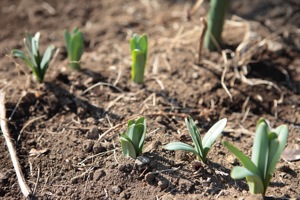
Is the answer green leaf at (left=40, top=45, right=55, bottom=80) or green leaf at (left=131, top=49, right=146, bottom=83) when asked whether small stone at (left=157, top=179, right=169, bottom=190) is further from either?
green leaf at (left=40, top=45, right=55, bottom=80)

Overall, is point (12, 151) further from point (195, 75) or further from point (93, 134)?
point (195, 75)

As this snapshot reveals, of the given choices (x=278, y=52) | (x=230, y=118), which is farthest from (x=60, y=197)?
(x=278, y=52)

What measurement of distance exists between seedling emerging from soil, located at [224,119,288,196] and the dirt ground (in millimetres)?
140

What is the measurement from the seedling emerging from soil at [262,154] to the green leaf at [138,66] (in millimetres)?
763

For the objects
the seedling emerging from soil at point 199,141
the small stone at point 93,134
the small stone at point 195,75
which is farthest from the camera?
the small stone at point 195,75

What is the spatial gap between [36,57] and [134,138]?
670 mm

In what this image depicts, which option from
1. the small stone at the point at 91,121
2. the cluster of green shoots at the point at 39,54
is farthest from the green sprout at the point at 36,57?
the small stone at the point at 91,121

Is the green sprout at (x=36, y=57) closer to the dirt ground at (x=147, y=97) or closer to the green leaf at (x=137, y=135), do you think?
the dirt ground at (x=147, y=97)

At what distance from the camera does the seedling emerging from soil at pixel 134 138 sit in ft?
5.87

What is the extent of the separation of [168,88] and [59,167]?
0.73 metres

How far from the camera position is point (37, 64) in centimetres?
218

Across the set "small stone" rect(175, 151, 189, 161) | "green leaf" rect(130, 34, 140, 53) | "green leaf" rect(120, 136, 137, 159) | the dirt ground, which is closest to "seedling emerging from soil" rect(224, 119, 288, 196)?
the dirt ground

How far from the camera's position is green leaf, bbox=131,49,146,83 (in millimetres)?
2148

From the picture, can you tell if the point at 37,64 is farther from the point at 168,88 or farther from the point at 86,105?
the point at 168,88
